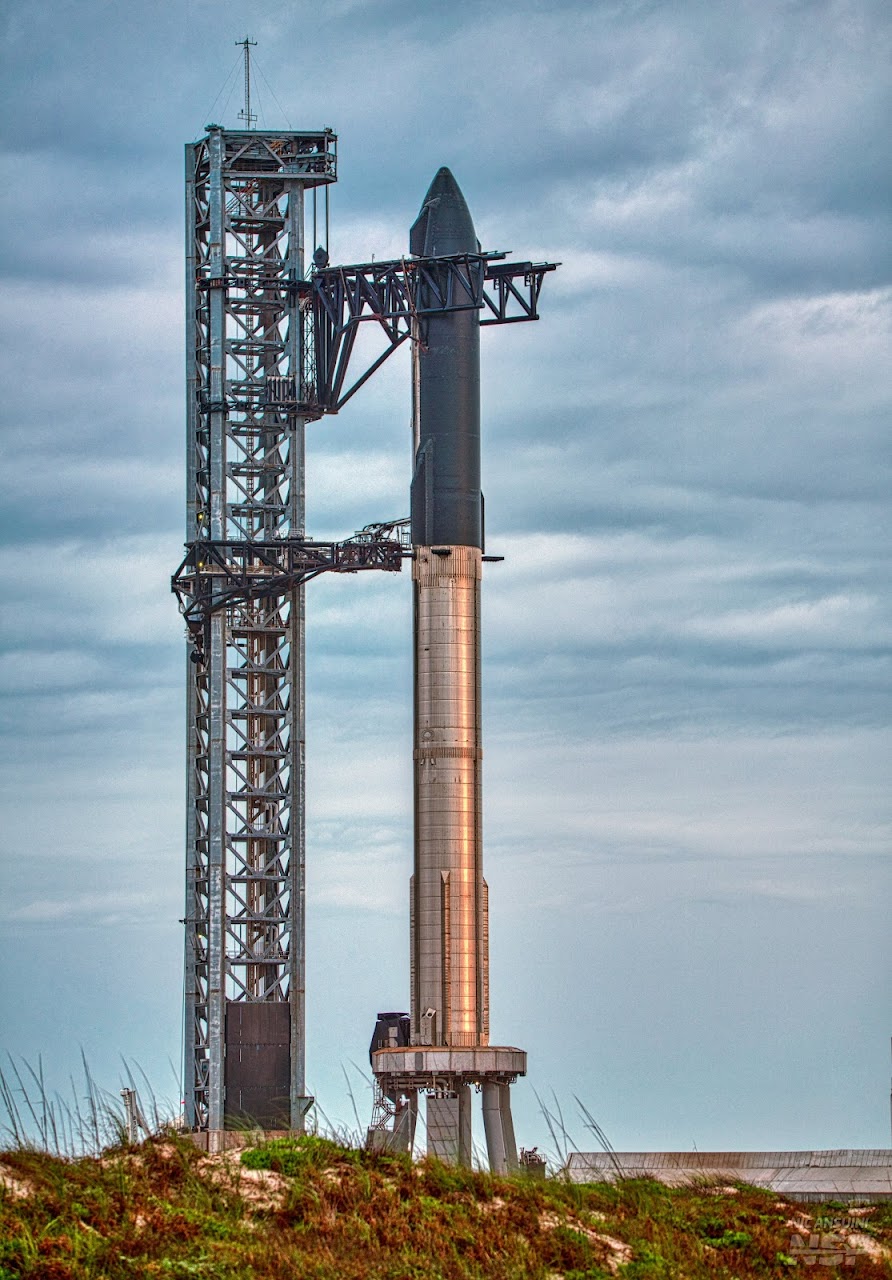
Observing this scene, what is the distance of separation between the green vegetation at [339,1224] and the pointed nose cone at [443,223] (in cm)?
4661

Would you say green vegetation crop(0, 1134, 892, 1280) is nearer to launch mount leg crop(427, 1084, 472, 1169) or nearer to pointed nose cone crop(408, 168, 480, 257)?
launch mount leg crop(427, 1084, 472, 1169)

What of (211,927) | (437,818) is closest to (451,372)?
(437,818)

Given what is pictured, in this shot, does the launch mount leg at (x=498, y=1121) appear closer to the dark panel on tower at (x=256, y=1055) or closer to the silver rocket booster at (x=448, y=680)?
the silver rocket booster at (x=448, y=680)

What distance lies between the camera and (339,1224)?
3378 centimetres

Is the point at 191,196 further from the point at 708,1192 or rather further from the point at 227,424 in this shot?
the point at 708,1192

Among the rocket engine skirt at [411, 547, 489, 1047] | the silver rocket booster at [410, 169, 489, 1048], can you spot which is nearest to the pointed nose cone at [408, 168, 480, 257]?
the silver rocket booster at [410, 169, 489, 1048]

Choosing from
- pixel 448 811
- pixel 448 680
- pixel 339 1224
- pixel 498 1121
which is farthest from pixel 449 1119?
pixel 339 1224

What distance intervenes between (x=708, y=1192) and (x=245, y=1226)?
11.7 meters

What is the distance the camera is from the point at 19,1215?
106 ft

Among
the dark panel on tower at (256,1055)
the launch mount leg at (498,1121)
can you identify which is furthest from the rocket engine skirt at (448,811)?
the dark panel on tower at (256,1055)

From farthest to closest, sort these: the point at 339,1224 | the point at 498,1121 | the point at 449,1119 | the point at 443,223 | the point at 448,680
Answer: the point at 443,223, the point at 448,680, the point at 498,1121, the point at 449,1119, the point at 339,1224

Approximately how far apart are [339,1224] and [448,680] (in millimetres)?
42584

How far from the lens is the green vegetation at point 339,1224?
104 feet

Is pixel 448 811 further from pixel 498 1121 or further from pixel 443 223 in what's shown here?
pixel 443 223
